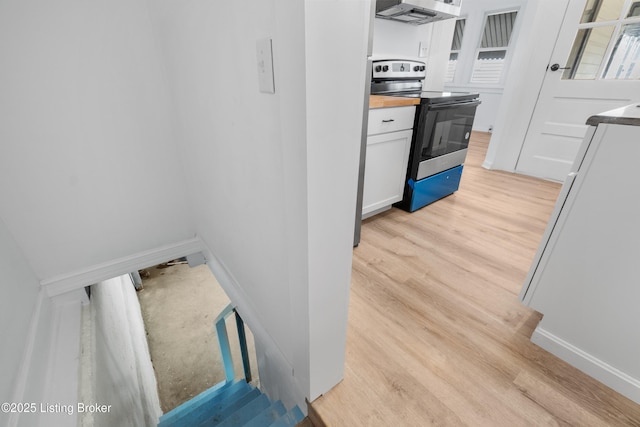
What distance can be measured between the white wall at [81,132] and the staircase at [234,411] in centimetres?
107

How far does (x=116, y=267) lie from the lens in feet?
5.32

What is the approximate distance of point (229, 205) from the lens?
1183 millimetres

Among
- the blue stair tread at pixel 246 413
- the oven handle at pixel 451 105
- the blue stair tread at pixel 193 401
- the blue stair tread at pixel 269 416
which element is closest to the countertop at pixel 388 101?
the oven handle at pixel 451 105

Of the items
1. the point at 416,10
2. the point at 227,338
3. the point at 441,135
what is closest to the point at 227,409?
the point at 227,338

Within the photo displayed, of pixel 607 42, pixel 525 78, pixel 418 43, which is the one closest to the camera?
pixel 607 42

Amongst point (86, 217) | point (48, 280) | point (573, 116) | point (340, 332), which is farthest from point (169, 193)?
point (573, 116)

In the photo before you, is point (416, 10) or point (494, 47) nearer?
point (416, 10)

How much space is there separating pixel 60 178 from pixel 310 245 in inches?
55.5

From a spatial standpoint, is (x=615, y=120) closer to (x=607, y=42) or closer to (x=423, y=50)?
(x=423, y=50)

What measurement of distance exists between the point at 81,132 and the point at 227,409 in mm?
1740

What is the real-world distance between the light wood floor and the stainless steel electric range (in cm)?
40

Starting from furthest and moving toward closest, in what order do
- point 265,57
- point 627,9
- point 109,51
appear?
point 627,9 < point 109,51 < point 265,57

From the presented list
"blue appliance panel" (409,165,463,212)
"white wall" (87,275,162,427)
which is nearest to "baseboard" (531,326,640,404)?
"blue appliance panel" (409,165,463,212)

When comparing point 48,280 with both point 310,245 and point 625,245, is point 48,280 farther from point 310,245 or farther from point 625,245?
point 625,245
